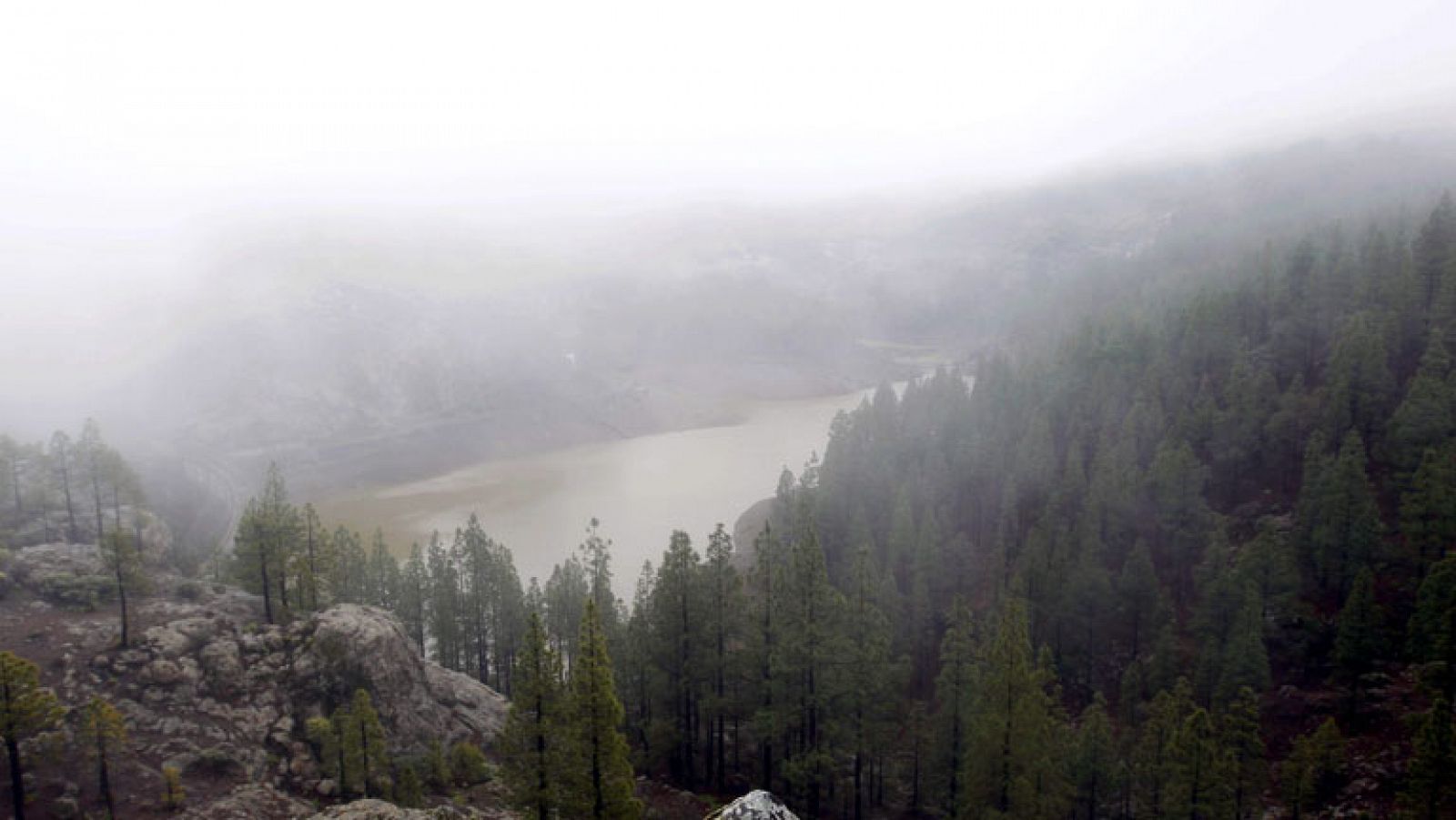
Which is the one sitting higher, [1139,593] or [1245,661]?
[1139,593]

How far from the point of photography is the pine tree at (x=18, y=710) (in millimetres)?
28500

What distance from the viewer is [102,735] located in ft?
103

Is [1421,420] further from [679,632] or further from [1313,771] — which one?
[679,632]

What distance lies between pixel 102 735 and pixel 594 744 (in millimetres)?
19553

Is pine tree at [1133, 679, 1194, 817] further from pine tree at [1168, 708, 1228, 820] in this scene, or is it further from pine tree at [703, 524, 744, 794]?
pine tree at [703, 524, 744, 794]

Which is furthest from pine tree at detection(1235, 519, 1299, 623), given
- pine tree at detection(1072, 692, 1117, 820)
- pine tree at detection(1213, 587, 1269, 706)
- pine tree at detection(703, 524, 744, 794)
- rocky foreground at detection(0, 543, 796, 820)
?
rocky foreground at detection(0, 543, 796, 820)

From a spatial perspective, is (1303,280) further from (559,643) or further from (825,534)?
(559,643)

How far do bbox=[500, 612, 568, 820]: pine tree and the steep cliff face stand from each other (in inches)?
500

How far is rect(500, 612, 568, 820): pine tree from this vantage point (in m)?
25.9

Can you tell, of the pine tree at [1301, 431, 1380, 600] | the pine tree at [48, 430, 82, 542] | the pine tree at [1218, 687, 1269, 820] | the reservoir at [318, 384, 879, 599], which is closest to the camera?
the pine tree at [1218, 687, 1269, 820]

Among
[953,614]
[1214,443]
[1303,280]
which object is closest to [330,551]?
[953,614]

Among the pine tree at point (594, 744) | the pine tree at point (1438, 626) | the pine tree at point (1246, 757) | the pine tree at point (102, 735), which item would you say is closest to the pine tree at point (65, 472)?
the pine tree at point (102, 735)

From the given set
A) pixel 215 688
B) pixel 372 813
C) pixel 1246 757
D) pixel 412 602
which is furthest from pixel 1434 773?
pixel 412 602

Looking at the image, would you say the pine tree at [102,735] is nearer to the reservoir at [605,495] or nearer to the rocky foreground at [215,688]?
the rocky foreground at [215,688]
